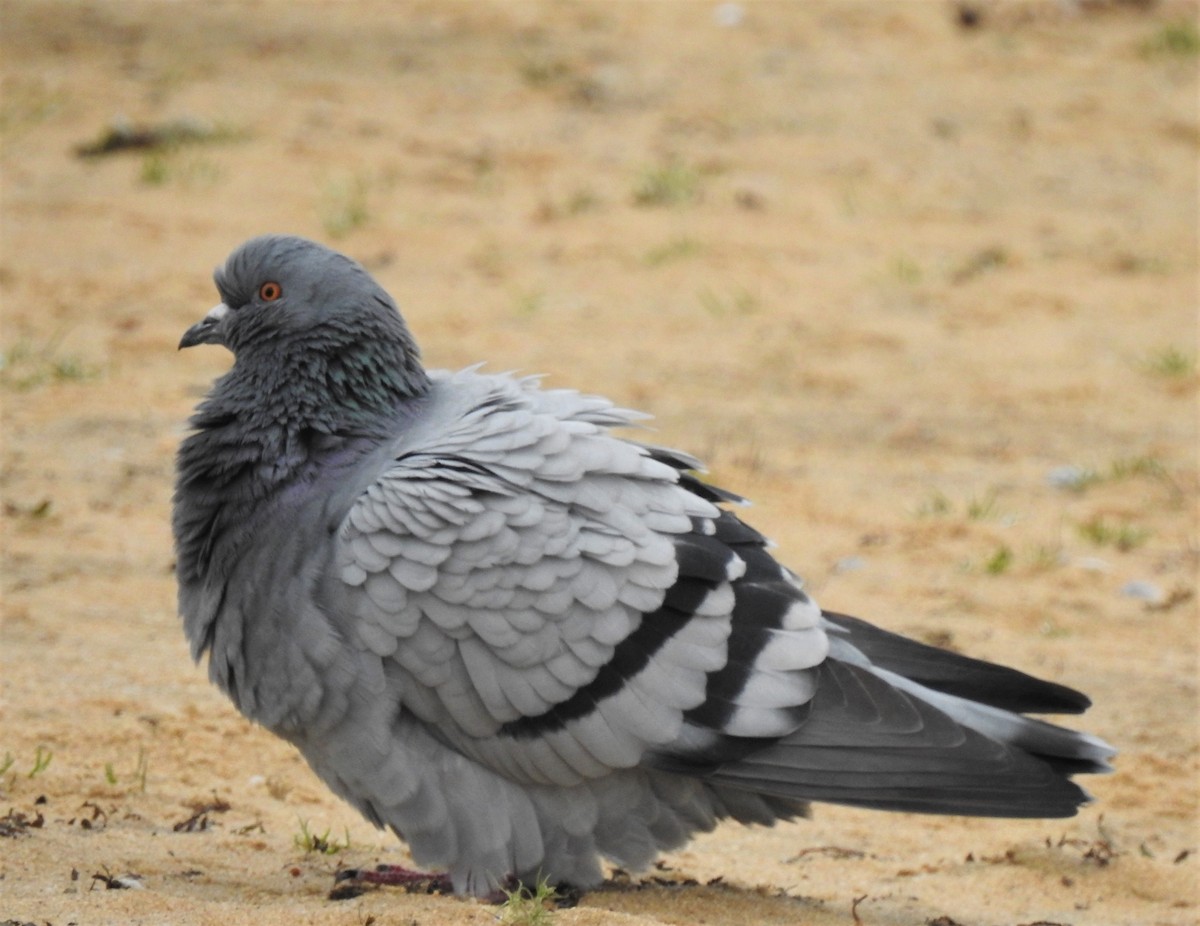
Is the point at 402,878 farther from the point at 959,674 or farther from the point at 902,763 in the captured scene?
the point at 959,674

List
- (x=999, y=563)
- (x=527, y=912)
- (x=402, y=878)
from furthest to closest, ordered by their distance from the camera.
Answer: (x=999, y=563)
(x=402, y=878)
(x=527, y=912)

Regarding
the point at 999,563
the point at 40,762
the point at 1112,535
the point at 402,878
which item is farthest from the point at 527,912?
the point at 1112,535

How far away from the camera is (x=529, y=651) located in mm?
3789

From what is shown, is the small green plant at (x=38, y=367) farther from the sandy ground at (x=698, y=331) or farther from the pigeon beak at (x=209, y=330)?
the pigeon beak at (x=209, y=330)

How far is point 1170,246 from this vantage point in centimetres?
1002

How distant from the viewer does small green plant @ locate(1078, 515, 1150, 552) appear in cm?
654

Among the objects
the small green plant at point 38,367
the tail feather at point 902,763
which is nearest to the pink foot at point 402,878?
the tail feather at point 902,763

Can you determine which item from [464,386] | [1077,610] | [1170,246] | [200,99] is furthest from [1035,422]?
[200,99]

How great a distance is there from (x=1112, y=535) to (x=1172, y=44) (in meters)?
7.36

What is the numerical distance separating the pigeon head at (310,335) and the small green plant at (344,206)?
16.7 ft

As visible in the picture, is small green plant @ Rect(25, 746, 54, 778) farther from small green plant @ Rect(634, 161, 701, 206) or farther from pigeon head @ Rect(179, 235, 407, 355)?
small green plant @ Rect(634, 161, 701, 206)

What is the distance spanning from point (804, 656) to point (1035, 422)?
4.28 m

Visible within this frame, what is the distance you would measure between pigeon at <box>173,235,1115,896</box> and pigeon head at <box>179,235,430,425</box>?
1 centimetres

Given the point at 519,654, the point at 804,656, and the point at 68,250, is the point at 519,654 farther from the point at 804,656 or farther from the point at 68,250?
the point at 68,250
